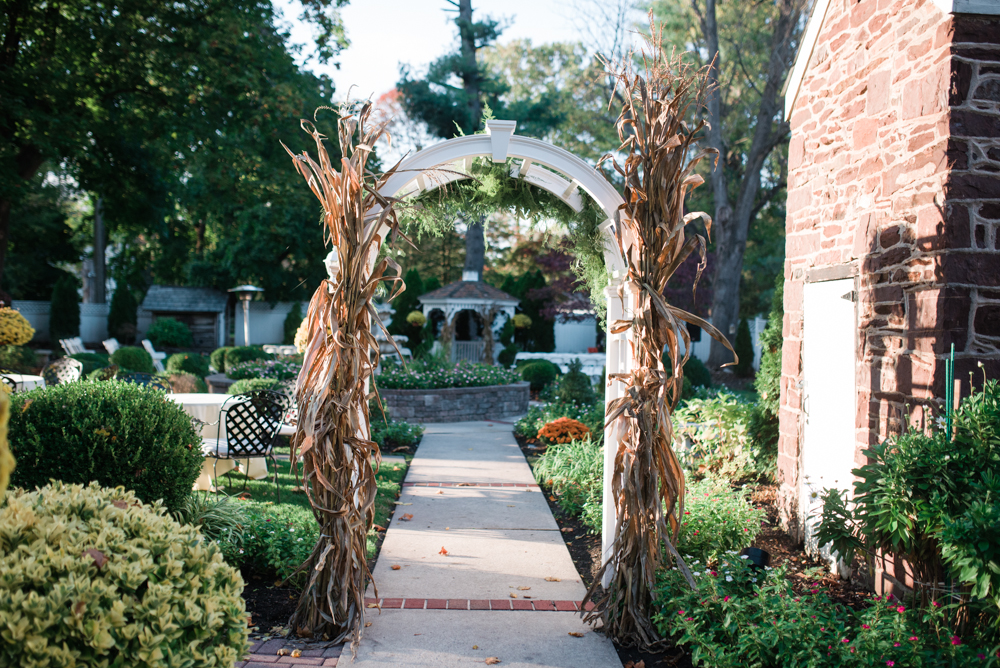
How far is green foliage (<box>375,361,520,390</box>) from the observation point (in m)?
10.8

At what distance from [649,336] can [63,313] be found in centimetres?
2306

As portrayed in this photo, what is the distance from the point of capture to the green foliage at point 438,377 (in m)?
10.8

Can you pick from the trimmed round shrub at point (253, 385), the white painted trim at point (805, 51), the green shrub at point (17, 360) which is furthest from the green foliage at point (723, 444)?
the green shrub at point (17, 360)

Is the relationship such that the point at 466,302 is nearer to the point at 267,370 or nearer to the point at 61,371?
the point at 267,370

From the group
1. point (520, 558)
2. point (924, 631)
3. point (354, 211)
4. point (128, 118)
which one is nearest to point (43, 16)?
point (128, 118)

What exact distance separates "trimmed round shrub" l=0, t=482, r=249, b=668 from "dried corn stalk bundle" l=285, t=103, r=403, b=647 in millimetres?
979

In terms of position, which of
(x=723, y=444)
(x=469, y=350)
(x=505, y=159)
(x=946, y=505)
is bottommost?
(x=723, y=444)

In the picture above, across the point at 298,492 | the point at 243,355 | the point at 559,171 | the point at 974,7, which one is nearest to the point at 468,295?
the point at 243,355

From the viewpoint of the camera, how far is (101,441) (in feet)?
12.5

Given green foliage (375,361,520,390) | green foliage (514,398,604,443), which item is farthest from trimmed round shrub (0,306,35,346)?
green foliage (514,398,604,443)

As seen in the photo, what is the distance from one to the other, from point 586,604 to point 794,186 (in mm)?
3788

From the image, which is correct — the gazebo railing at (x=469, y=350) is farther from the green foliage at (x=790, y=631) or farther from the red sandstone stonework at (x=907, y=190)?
the green foliage at (x=790, y=631)

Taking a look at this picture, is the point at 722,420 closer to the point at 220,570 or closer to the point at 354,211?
the point at 354,211

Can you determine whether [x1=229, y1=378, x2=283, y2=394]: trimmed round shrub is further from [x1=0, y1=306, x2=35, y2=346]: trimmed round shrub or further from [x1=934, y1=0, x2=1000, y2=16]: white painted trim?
[x1=934, y1=0, x2=1000, y2=16]: white painted trim
